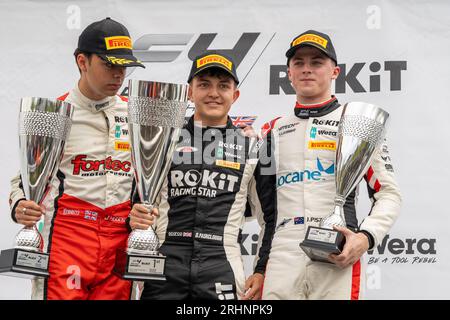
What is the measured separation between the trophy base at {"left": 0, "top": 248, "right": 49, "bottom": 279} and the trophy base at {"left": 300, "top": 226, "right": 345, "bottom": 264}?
839 millimetres

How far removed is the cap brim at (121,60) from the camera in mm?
2637

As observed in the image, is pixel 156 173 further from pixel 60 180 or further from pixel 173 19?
pixel 173 19

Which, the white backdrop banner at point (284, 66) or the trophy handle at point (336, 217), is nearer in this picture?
the trophy handle at point (336, 217)

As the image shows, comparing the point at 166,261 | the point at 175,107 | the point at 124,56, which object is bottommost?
the point at 166,261

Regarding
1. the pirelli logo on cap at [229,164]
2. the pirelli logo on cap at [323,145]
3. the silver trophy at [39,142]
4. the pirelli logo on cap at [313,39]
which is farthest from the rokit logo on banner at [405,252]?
the silver trophy at [39,142]

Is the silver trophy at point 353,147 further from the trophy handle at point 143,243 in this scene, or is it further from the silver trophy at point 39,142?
the silver trophy at point 39,142

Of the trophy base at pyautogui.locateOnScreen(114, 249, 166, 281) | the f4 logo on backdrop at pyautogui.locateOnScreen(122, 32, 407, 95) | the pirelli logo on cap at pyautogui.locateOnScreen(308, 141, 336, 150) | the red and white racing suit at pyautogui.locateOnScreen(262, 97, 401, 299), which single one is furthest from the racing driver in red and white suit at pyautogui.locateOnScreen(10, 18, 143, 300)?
the f4 logo on backdrop at pyautogui.locateOnScreen(122, 32, 407, 95)

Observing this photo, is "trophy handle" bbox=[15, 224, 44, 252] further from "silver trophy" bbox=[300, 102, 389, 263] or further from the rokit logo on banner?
the rokit logo on banner

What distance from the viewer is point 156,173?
2.45 meters

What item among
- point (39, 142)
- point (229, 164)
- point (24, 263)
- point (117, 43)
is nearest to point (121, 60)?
point (117, 43)

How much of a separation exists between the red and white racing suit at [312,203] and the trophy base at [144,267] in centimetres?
43

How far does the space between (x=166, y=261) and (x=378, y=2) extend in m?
1.76

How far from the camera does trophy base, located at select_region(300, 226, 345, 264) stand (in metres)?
2.27
